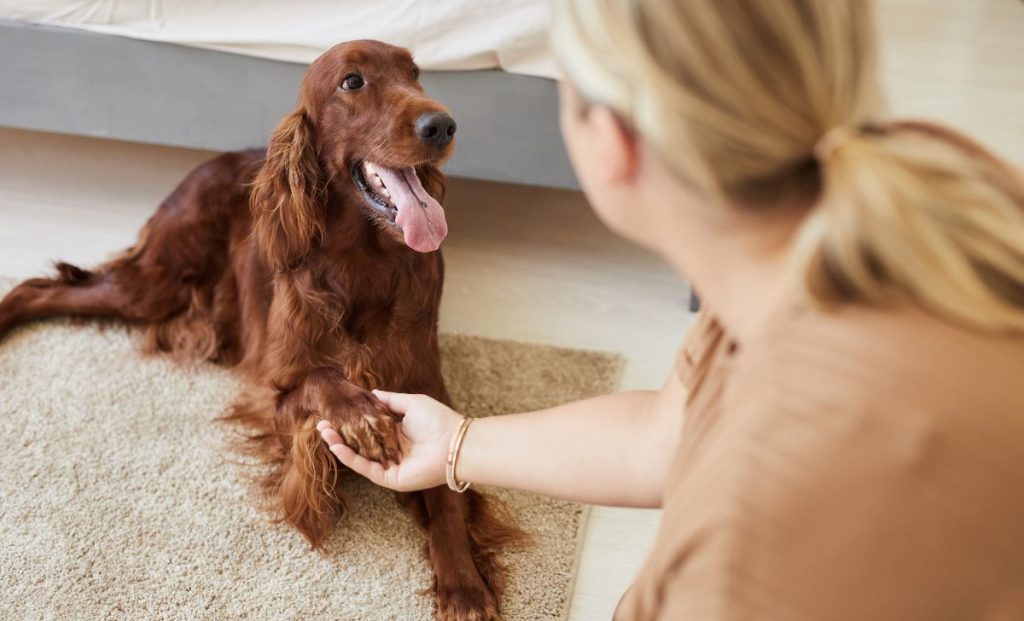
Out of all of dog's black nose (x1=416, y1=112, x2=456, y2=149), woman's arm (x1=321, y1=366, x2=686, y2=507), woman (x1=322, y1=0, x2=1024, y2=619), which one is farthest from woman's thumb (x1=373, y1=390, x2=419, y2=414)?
woman (x1=322, y1=0, x2=1024, y2=619)

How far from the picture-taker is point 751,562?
0.81 metres

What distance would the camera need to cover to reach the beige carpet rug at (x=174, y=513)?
5.44ft

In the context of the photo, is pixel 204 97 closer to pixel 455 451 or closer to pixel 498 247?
pixel 498 247

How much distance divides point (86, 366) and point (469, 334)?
0.80 meters

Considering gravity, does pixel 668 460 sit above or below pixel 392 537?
above

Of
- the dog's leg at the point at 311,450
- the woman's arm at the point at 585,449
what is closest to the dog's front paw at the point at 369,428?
the dog's leg at the point at 311,450

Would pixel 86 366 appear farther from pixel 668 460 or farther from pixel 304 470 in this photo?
pixel 668 460

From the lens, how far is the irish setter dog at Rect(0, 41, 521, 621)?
5.48 ft

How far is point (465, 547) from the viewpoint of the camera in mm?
1715

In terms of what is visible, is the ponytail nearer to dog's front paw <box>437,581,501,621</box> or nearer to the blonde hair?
the blonde hair

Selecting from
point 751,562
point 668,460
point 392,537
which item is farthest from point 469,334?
point 751,562

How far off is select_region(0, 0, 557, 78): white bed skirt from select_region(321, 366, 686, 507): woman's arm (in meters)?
0.99

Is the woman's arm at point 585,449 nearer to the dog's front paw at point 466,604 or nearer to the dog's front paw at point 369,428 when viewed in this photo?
the dog's front paw at point 369,428

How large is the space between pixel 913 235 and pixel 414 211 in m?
1.09
